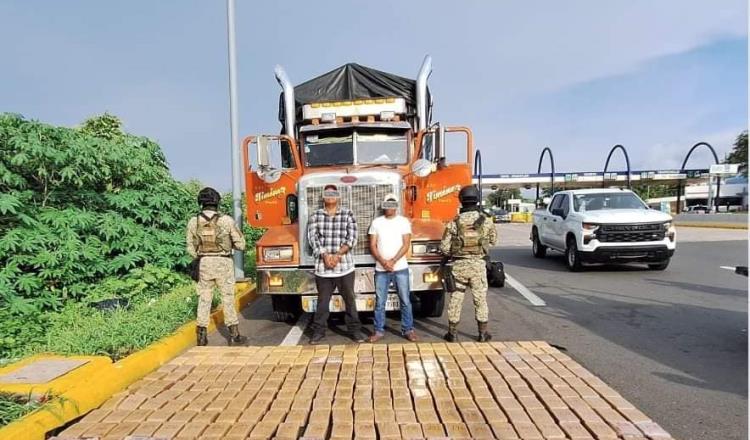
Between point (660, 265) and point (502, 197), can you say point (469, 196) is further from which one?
point (502, 197)

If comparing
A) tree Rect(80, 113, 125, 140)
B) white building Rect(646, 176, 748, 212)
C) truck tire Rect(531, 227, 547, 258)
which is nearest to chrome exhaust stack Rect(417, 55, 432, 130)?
truck tire Rect(531, 227, 547, 258)

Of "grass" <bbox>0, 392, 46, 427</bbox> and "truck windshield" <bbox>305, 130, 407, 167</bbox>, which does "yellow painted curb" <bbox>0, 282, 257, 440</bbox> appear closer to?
"grass" <bbox>0, 392, 46, 427</bbox>

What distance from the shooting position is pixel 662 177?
4597 centimetres

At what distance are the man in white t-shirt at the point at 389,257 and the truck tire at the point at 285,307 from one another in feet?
4.42

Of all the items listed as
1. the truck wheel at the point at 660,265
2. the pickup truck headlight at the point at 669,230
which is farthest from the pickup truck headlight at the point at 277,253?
the truck wheel at the point at 660,265

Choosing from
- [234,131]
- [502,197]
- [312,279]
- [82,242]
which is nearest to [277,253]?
[312,279]

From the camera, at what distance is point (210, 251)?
5176 mm

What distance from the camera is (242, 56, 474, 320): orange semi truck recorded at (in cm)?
548

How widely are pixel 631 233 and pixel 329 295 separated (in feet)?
23.7

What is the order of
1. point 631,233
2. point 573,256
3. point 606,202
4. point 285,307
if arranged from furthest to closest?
point 606,202, point 573,256, point 631,233, point 285,307

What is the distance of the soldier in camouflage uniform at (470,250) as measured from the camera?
16.6 ft

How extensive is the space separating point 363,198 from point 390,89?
102 inches

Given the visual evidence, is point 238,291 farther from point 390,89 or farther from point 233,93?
point 390,89

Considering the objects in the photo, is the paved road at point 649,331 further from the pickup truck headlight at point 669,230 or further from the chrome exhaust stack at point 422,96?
the chrome exhaust stack at point 422,96
